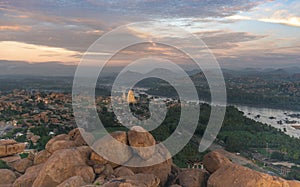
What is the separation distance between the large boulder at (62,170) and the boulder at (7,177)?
6.41ft

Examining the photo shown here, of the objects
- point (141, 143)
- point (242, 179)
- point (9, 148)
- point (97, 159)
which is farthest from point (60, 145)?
point (242, 179)

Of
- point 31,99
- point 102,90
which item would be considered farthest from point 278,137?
point 31,99

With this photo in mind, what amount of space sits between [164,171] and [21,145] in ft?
24.5

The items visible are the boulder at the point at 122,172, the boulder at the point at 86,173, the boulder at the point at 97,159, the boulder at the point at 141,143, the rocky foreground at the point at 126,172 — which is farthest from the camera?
the boulder at the point at 141,143

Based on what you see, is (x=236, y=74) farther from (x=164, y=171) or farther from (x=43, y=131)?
(x=164, y=171)

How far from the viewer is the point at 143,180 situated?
776 centimetres

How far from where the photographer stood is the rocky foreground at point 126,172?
7812mm

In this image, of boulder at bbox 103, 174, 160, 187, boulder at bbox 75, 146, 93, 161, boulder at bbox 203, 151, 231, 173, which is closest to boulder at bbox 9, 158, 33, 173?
boulder at bbox 75, 146, 93, 161

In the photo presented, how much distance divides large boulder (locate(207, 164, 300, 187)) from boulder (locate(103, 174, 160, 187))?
5.56 feet

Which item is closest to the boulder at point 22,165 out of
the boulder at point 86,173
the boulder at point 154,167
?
the boulder at point 86,173

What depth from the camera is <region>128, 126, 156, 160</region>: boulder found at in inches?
373

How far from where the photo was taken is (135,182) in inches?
287

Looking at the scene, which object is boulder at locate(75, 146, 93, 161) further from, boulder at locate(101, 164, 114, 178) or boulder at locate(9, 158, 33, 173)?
boulder at locate(9, 158, 33, 173)

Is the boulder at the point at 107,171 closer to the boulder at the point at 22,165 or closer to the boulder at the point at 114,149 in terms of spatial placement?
the boulder at the point at 114,149
